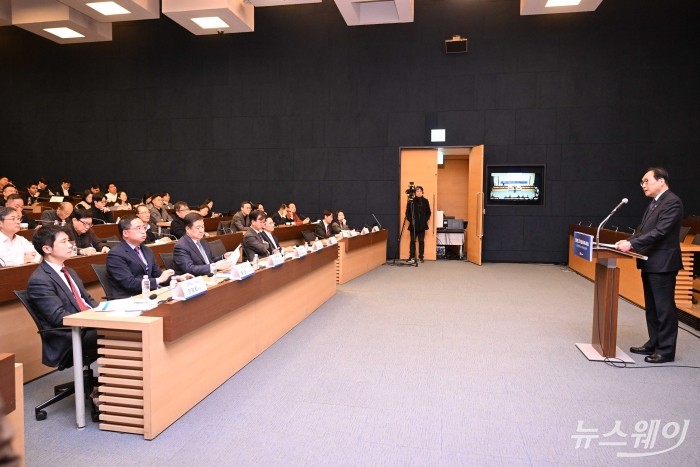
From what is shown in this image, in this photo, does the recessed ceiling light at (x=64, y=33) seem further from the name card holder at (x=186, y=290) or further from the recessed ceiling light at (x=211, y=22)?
the name card holder at (x=186, y=290)

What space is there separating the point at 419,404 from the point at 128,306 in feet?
6.29

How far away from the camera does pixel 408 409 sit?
3.09m

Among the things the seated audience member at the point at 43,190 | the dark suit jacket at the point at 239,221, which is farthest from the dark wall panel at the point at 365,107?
the dark suit jacket at the point at 239,221

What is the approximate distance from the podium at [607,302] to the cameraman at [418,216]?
18.3 feet

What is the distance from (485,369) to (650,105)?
8068 mm

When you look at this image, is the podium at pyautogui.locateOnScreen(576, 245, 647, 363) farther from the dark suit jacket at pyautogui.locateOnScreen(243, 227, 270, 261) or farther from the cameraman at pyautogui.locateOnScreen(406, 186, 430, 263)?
the cameraman at pyautogui.locateOnScreen(406, 186, 430, 263)

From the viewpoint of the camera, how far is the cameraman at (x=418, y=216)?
9695 mm

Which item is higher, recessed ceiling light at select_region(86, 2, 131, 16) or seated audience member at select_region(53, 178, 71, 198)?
recessed ceiling light at select_region(86, 2, 131, 16)

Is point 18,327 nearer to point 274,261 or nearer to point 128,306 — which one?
point 128,306

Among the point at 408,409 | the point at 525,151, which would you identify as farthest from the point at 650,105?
the point at 408,409

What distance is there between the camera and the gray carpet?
2549 millimetres

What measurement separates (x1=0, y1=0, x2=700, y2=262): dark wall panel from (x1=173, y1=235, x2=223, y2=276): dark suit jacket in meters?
6.28

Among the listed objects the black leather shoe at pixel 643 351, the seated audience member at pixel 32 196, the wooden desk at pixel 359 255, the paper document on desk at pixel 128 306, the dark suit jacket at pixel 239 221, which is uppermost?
the seated audience member at pixel 32 196

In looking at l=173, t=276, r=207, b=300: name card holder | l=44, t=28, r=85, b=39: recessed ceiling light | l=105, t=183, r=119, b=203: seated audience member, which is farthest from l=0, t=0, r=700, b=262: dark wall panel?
l=173, t=276, r=207, b=300: name card holder
